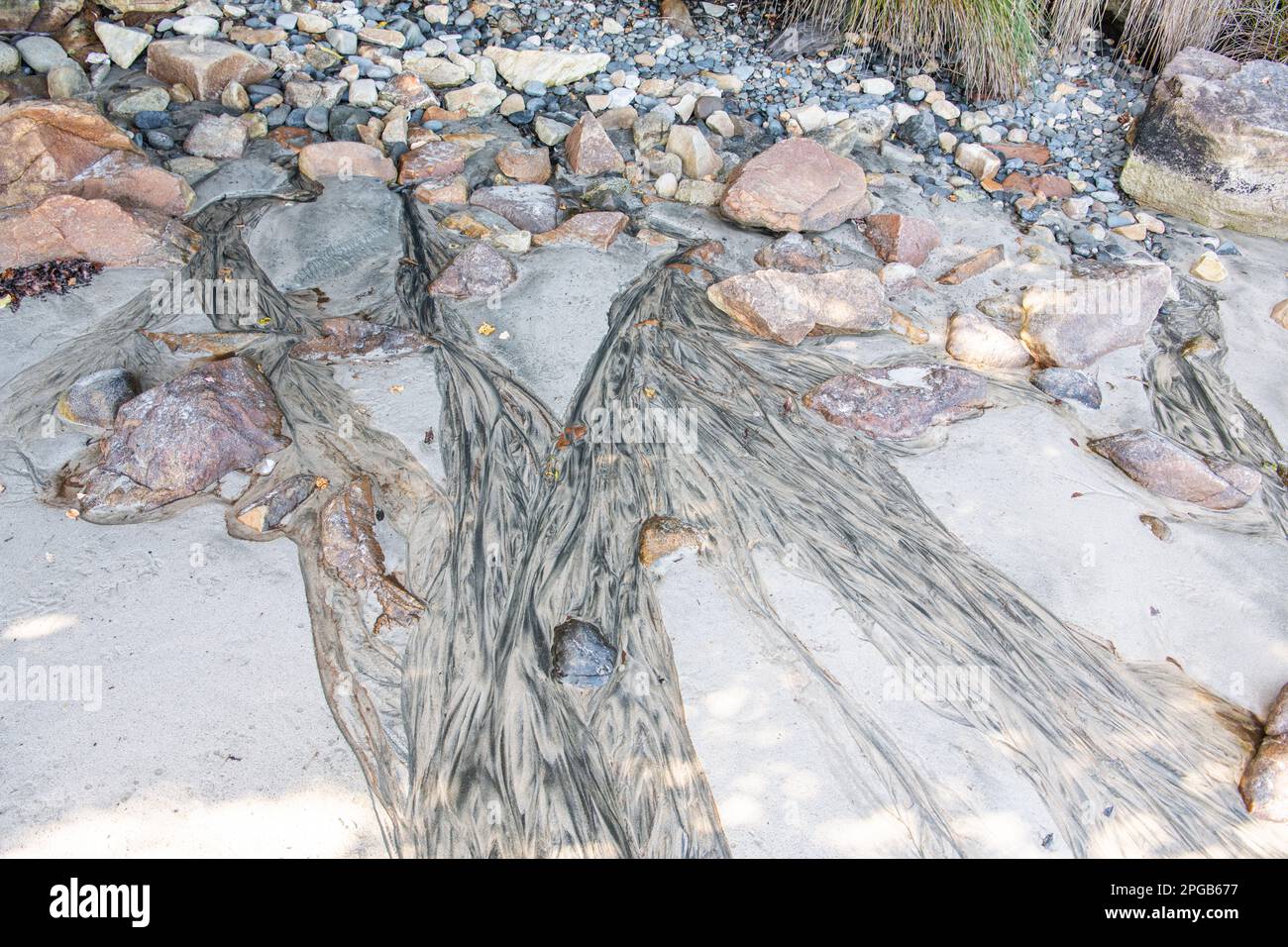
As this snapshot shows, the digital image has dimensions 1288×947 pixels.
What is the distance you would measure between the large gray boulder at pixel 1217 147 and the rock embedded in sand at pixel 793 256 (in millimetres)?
1701

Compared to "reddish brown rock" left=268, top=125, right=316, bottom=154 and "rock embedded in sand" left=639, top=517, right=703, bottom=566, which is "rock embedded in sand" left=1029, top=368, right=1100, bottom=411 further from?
"reddish brown rock" left=268, top=125, right=316, bottom=154

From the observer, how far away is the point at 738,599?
99.9 inches

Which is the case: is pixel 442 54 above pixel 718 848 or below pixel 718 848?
above

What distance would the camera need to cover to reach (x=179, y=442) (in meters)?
2.71

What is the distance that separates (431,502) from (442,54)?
10.1ft

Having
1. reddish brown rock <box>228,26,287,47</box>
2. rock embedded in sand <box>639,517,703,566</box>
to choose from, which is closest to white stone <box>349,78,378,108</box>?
reddish brown rock <box>228,26,287,47</box>

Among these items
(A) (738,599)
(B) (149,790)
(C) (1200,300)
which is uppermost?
(C) (1200,300)

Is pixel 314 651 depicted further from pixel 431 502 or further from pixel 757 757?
pixel 757 757

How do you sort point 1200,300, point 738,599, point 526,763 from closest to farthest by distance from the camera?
1. point 526,763
2. point 738,599
3. point 1200,300

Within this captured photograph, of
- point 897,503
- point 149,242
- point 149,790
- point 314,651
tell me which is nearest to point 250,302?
point 149,242

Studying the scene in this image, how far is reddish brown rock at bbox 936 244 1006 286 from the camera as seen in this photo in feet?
12.5

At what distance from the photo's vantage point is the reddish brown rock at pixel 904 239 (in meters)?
3.88
